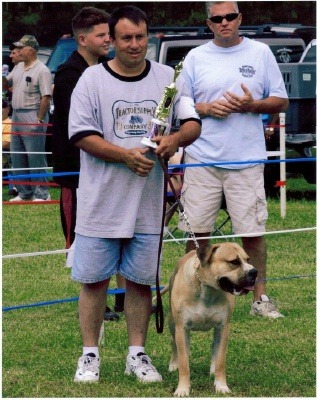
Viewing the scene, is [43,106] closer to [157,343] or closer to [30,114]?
[30,114]

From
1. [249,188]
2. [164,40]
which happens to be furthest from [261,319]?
[164,40]

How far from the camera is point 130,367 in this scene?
18.0 feet

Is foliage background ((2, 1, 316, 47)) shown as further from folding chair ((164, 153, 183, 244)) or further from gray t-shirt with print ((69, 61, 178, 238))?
gray t-shirt with print ((69, 61, 178, 238))

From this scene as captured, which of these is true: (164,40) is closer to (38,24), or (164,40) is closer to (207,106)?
(207,106)

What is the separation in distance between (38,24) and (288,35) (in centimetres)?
1205

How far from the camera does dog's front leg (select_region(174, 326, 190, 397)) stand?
517cm

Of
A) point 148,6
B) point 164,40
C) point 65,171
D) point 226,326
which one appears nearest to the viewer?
point 226,326

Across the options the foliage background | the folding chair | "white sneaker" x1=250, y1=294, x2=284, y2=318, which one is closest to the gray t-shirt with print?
"white sneaker" x1=250, y1=294, x2=284, y2=318

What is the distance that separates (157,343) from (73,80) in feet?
5.48

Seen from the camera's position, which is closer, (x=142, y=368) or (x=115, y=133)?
(x=115, y=133)

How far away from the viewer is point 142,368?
541 cm

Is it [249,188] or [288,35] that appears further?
[288,35]

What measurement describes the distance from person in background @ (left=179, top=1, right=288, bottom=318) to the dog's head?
1.73 meters

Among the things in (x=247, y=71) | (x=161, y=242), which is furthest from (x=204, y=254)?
(x=247, y=71)
